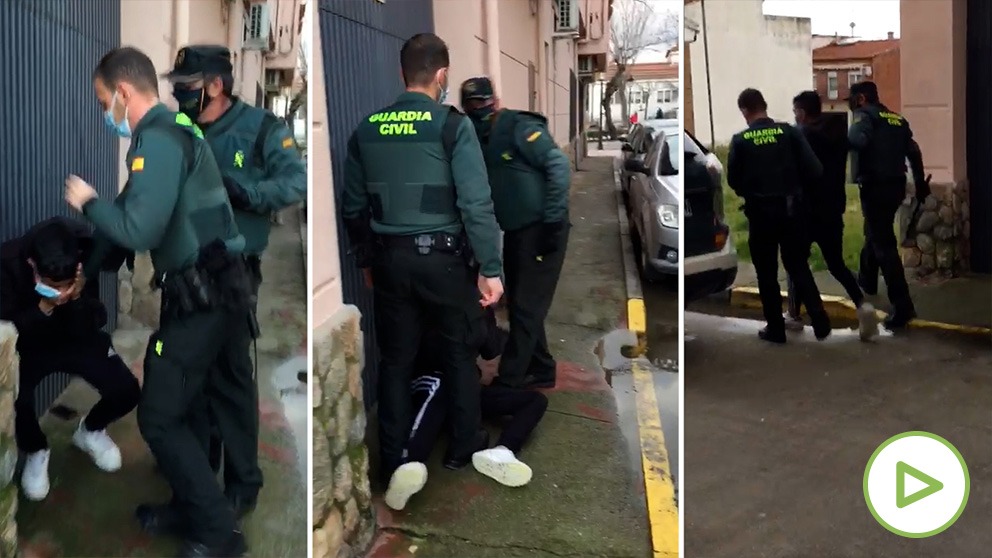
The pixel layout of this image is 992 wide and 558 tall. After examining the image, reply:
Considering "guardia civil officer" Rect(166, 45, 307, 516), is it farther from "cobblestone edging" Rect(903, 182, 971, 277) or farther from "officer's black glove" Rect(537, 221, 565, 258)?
"cobblestone edging" Rect(903, 182, 971, 277)

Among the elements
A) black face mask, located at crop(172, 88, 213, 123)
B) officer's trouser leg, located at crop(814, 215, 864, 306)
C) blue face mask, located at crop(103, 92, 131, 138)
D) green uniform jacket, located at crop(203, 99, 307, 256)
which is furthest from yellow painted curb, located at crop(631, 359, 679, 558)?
blue face mask, located at crop(103, 92, 131, 138)

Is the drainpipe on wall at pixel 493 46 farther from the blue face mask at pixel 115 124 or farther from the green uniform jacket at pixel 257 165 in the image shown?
the blue face mask at pixel 115 124

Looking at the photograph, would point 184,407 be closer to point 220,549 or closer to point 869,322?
point 220,549

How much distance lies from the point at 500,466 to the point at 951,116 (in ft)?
4.77

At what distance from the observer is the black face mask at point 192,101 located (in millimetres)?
1787

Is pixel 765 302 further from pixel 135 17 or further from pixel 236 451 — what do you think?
pixel 135 17

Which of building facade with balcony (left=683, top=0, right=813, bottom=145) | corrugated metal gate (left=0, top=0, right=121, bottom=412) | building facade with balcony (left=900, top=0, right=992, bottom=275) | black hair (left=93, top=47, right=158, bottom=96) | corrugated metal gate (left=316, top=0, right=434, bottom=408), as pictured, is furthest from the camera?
building facade with balcony (left=900, top=0, right=992, bottom=275)

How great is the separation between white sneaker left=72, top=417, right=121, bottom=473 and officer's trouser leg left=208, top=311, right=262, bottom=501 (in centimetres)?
23

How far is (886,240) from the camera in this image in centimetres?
211

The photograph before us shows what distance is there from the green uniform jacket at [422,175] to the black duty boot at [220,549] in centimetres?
81

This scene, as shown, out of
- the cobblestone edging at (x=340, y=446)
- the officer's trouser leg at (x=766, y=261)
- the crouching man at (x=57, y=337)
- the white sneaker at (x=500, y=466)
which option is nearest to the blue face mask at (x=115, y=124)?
the crouching man at (x=57, y=337)

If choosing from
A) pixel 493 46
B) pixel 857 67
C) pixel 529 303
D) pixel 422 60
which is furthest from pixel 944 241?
pixel 422 60

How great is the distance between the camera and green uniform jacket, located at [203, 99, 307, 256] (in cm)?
183

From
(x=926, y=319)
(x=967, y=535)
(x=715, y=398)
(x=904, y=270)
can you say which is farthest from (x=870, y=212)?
(x=967, y=535)
